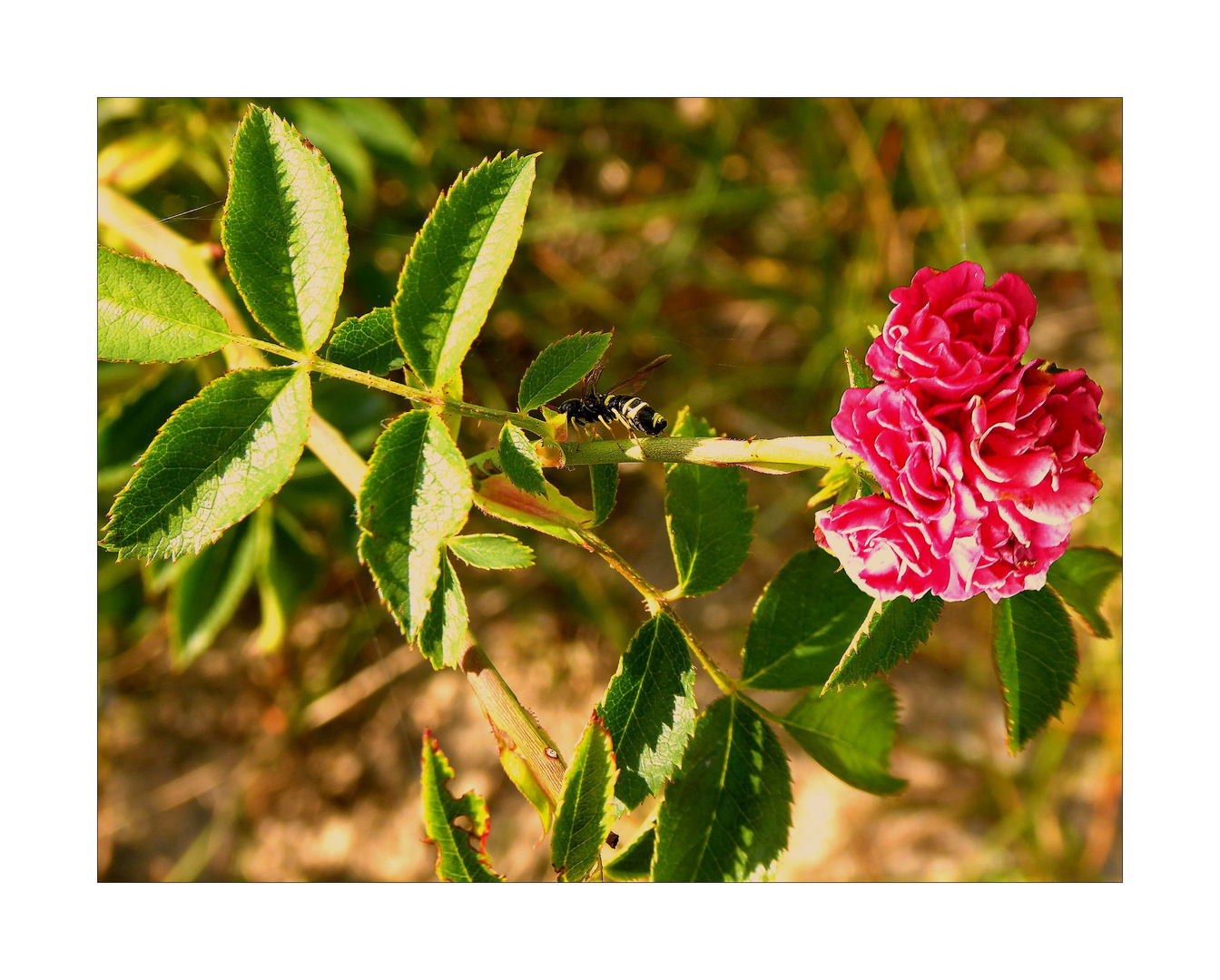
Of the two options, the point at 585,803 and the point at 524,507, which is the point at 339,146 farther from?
the point at 585,803

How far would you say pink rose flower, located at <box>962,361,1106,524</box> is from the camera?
2.74 feet

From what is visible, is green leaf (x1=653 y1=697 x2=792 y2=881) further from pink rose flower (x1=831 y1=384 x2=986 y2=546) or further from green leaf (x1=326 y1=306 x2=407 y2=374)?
green leaf (x1=326 y1=306 x2=407 y2=374)

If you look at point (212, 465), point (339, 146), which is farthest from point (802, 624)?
point (339, 146)

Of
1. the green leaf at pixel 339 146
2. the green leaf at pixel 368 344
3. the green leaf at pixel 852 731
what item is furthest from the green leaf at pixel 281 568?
the green leaf at pixel 852 731

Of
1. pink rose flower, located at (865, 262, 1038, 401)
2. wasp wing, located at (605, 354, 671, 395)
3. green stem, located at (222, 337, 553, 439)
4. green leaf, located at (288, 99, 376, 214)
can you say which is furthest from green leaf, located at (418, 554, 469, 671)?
green leaf, located at (288, 99, 376, 214)

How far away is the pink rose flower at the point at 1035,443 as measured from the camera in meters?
0.84

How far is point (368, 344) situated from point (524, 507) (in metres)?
0.27

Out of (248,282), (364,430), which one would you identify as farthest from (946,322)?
(364,430)

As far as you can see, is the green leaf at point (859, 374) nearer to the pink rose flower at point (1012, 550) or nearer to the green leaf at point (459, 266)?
the pink rose flower at point (1012, 550)

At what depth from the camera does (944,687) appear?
2.75 m

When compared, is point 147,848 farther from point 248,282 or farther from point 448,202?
point 448,202

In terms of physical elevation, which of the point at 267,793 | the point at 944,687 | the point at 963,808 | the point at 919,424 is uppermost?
the point at 919,424

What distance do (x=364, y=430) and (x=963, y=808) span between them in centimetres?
209

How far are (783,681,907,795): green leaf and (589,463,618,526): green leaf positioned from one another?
0.45 m
